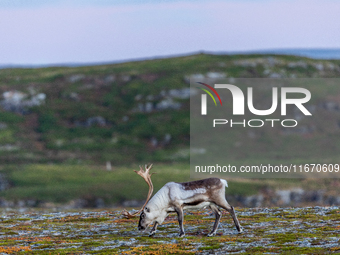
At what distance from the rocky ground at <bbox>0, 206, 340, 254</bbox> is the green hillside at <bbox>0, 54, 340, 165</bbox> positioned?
3552 inches

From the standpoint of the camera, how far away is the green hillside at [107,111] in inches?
5625

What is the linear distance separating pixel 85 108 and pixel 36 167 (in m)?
45.4

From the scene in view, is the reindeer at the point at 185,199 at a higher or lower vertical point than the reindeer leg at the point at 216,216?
higher

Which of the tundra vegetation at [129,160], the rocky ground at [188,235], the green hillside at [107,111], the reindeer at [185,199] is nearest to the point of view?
the rocky ground at [188,235]

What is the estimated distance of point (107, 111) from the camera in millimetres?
168250

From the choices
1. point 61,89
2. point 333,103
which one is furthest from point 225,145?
point 61,89

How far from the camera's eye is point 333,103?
545 feet

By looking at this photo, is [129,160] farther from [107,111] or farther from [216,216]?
[216,216]

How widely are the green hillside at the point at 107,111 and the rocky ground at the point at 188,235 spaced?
3552 inches

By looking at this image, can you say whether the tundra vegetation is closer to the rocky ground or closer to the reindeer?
the rocky ground

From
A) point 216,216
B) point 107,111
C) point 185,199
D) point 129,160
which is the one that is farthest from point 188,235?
point 107,111

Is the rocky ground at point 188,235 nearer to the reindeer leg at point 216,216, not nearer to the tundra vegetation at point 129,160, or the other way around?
the tundra vegetation at point 129,160

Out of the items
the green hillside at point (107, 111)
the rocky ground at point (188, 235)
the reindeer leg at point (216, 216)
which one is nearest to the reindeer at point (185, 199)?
the reindeer leg at point (216, 216)

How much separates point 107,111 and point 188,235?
5288 inches
